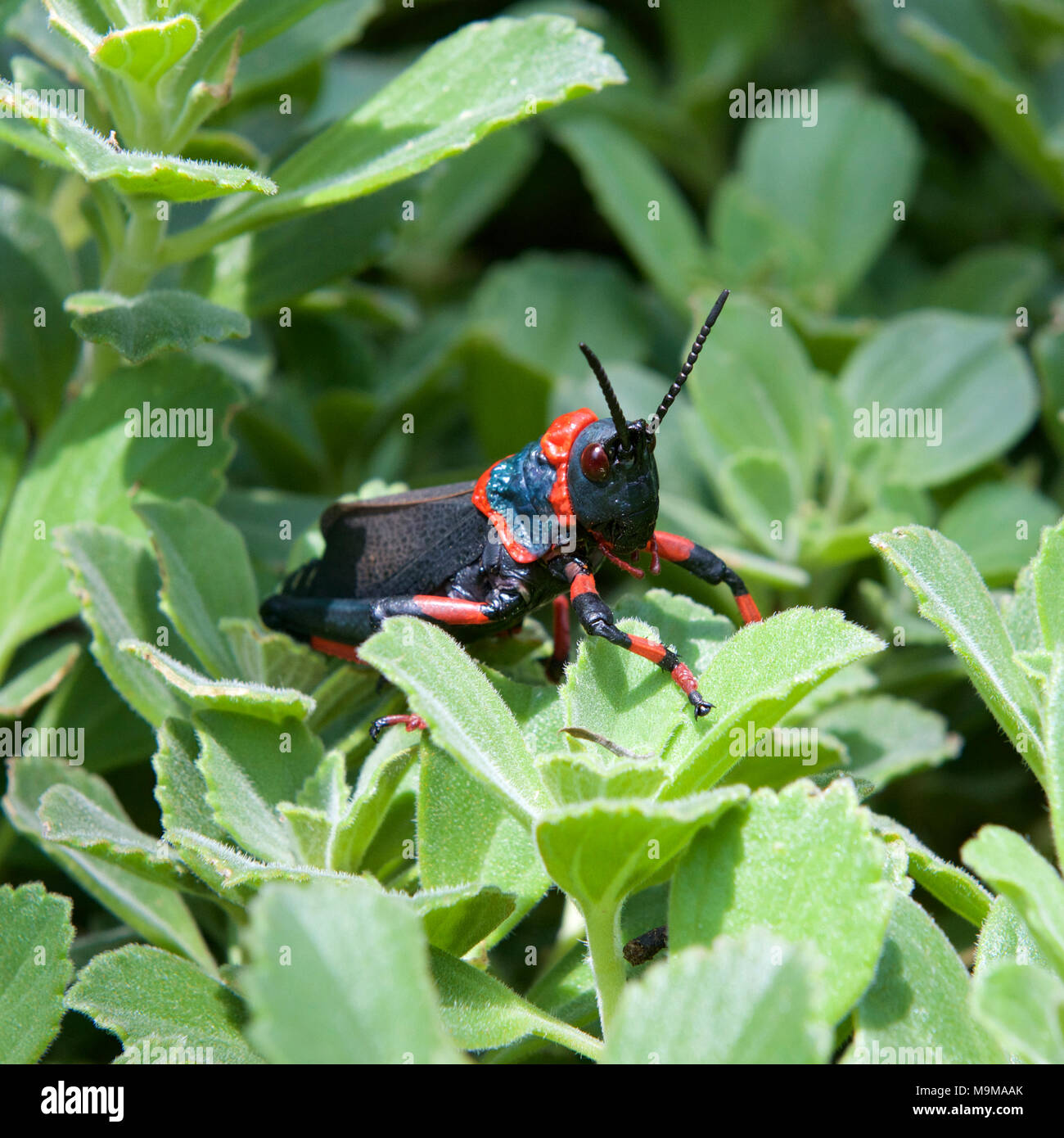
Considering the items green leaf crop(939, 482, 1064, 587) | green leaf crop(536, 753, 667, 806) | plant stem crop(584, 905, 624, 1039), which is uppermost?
green leaf crop(939, 482, 1064, 587)

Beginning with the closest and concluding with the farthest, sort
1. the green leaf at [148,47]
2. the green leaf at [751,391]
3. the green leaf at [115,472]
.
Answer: the green leaf at [148,47], the green leaf at [115,472], the green leaf at [751,391]

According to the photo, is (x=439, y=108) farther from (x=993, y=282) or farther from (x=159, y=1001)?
(x=993, y=282)

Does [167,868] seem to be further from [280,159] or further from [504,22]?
[504,22]

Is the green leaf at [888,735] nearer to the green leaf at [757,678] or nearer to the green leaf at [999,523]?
the green leaf at [999,523]

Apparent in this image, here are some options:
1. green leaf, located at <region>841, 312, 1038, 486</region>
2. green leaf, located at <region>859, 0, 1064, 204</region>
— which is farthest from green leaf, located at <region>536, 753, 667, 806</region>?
green leaf, located at <region>859, 0, 1064, 204</region>

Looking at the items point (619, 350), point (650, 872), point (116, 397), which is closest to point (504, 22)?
point (116, 397)

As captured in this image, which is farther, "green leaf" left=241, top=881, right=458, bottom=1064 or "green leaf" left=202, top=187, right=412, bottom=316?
"green leaf" left=202, top=187, right=412, bottom=316

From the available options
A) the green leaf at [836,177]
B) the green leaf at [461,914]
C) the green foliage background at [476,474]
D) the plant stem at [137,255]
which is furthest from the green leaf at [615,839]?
the green leaf at [836,177]

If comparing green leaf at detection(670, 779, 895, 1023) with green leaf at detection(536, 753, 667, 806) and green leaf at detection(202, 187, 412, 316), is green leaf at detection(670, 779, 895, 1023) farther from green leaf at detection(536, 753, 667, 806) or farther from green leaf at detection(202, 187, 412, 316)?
green leaf at detection(202, 187, 412, 316)
